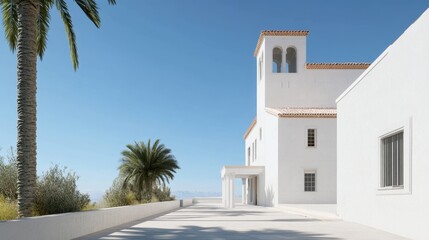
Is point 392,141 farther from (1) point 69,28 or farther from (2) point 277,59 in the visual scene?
(2) point 277,59

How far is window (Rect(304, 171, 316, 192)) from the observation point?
1187 inches

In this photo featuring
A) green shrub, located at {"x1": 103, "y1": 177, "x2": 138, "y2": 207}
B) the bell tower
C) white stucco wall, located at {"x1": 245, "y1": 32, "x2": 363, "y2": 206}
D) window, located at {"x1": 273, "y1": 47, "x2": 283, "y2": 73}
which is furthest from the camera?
window, located at {"x1": 273, "y1": 47, "x2": 283, "y2": 73}

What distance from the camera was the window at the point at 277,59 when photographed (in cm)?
3775

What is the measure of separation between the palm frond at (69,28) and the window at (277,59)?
23.7m

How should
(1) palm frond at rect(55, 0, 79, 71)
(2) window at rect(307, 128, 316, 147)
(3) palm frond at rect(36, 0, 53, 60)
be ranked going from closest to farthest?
1. (1) palm frond at rect(55, 0, 79, 71)
2. (3) palm frond at rect(36, 0, 53, 60)
3. (2) window at rect(307, 128, 316, 147)

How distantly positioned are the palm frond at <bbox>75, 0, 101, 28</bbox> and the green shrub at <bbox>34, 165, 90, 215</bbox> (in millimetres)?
4849

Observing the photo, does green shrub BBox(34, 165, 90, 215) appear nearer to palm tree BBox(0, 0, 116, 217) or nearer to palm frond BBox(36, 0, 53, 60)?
palm tree BBox(0, 0, 116, 217)

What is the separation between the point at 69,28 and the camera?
1562cm

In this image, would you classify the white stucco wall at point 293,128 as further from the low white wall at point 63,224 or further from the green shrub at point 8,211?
the green shrub at point 8,211

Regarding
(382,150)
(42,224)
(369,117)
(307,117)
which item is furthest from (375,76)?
(307,117)

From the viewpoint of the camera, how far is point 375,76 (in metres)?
13.9

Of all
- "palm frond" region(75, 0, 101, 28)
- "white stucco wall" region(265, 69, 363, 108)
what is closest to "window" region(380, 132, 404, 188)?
"palm frond" region(75, 0, 101, 28)

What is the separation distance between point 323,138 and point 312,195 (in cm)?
378

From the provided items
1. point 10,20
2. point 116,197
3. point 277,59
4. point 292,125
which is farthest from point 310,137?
point 10,20
